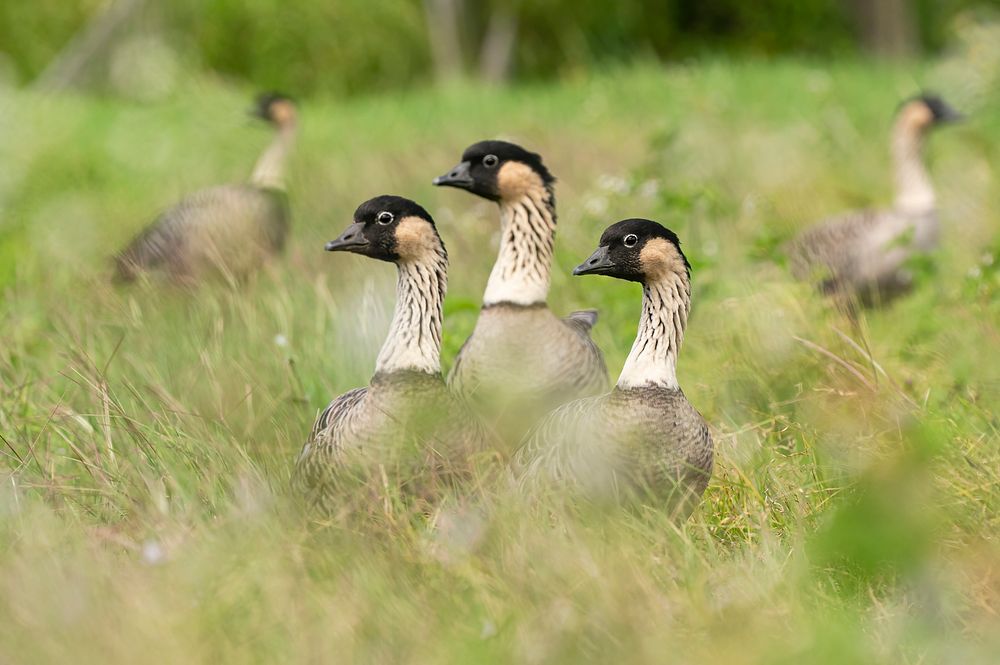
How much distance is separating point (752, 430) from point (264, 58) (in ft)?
61.4

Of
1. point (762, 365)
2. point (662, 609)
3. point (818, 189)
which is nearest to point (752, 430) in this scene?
point (762, 365)

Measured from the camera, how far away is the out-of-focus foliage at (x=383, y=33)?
22.2 m

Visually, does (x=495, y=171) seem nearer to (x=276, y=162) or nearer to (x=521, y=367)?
(x=521, y=367)

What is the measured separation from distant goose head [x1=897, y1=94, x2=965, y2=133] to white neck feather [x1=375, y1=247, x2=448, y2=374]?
569 centimetres

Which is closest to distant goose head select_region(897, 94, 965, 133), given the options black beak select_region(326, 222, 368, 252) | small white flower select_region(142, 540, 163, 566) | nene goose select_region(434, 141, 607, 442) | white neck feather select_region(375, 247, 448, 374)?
nene goose select_region(434, 141, 607, 442)

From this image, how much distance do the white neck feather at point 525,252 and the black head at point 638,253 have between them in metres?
0.87

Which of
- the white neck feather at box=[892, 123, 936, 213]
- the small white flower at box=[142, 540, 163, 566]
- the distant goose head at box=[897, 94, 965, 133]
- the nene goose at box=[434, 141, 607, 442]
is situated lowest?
the small white flower at box=[142, 540, 163, 566]

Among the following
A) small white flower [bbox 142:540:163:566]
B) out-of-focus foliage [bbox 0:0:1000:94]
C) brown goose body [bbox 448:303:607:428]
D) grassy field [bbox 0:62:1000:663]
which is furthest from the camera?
out-of-focus foliage [bbox 0:0:1000:94]

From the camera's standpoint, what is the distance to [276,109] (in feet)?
31.4

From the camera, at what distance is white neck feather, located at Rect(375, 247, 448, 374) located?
13.7 feet

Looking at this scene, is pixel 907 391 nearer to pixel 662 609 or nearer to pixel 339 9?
pixel 662 609

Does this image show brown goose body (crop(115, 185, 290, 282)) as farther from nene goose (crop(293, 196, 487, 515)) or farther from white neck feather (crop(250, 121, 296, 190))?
nene goose (crop(293, 196, 487, 515))

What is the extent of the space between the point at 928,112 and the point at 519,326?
5.38 m

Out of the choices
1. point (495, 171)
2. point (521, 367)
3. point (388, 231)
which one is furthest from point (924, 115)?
point (388, 231)
